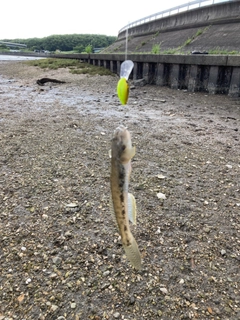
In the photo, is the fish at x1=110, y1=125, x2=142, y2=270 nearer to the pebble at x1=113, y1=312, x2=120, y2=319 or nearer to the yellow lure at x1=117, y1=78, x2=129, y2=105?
the yellow lure at x1=117, y1=78, x2=129, y2=105

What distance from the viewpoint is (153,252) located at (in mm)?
3438

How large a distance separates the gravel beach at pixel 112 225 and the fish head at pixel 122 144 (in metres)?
2.26

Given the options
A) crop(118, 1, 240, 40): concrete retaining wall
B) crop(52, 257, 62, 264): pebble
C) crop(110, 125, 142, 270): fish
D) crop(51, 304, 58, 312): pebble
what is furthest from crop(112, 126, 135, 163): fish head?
crop(118, 1, 240, 40): concrete retaining wall

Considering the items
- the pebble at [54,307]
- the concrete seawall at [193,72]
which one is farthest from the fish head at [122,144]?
the concrete seawall at [193,72]

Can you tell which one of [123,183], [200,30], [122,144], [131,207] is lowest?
[131,207]

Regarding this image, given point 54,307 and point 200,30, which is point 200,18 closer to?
point 200,30

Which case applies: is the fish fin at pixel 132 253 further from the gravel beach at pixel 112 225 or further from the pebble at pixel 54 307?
the pebble at pixel 54 307

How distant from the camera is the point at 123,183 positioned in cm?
110

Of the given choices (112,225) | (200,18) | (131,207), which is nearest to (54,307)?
(112,225)

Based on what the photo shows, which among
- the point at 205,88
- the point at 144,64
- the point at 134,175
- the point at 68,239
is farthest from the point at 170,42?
the point at 68,239

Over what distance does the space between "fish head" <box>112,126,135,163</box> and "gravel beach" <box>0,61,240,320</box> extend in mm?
2257

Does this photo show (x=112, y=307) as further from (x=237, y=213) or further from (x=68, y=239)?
(x=237, y=213)

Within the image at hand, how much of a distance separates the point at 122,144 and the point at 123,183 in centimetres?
20

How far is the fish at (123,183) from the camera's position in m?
0.96
